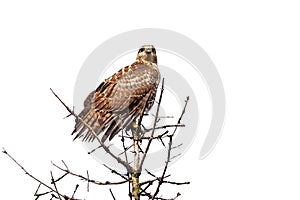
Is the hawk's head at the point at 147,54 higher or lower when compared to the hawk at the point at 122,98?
higher

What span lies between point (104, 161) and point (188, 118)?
2289mm

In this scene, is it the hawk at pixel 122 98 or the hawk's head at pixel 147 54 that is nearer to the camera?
the hawk at pixel 122 98

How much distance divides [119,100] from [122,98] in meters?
0.11

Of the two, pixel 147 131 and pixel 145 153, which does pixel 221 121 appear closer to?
pixel 147 131

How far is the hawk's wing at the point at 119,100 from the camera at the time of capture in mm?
11492

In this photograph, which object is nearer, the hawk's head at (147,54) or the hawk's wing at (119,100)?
the hawk's wing at (119,100)

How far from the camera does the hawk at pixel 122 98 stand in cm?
1148

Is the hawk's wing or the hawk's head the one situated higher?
the hawk's head

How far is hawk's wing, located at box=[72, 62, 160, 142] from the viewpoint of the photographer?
11492 millimetres

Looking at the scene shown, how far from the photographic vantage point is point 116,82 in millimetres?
12734

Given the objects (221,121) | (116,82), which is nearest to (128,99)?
(116,82)

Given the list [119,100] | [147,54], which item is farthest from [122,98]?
[147,54]

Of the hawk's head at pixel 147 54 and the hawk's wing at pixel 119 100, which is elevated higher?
the hawk's head at pixel 147 54

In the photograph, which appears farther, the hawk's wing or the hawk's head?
the hawk's head
